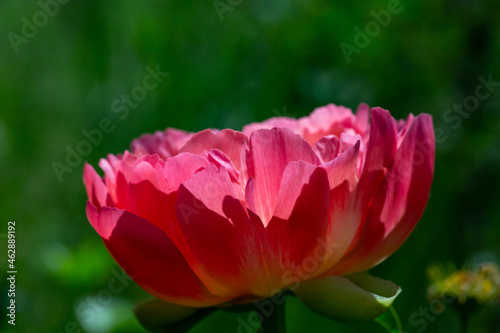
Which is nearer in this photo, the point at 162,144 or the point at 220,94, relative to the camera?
the point at 162,144

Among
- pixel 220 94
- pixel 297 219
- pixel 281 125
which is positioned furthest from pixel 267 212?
pixel 220 94

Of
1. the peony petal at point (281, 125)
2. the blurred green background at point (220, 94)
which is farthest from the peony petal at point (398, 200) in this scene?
the blurred green background at point (220, 94)

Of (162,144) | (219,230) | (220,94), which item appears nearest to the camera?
(219,230)

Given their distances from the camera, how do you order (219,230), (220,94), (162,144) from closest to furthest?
(219,230)
(162,144)
(220,94)

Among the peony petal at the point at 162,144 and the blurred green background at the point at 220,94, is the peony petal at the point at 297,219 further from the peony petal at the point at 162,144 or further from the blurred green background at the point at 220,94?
the blurred green background at the point at 220,94

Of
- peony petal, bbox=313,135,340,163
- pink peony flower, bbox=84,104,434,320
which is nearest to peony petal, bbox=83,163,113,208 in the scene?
pink peony flower, bbox=84,104,434,320

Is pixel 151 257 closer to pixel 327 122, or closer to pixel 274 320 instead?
pixel 274 320
